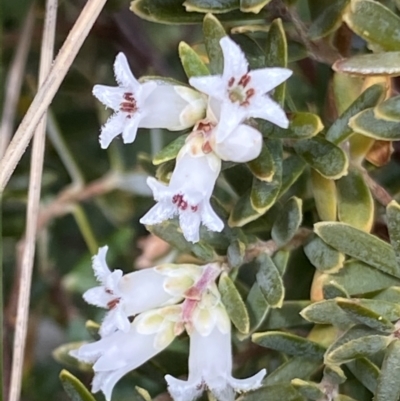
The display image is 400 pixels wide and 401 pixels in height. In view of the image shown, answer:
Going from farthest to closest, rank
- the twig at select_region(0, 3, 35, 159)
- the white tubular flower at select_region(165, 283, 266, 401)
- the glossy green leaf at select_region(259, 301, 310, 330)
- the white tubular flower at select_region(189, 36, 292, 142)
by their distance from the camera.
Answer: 1. the twig at select_region(0, 3, 35, 159)
2. the glossy green leaf at select_region(259, 301, 310, 330)
3. the white tubular flower at select_region(165, 283, 266, 401)
4. the white tubular flower at select_region(189, 36, 292, 142)

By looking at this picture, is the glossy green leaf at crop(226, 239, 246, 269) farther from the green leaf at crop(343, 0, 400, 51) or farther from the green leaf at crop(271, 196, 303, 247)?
the green leaf at crop(343, 0, 400, 51)

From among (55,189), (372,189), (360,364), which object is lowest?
(55,189)

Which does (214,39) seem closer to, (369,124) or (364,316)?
(369,124)

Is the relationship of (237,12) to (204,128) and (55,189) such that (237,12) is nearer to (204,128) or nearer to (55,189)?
(204,128)

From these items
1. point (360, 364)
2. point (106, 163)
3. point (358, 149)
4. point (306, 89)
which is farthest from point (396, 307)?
point (106, 163)

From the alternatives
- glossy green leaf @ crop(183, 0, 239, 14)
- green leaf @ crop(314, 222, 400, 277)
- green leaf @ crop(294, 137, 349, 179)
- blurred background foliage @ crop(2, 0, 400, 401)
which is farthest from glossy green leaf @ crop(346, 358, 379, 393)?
glossy green leaf @ crop(183, 0, 239, 14)
